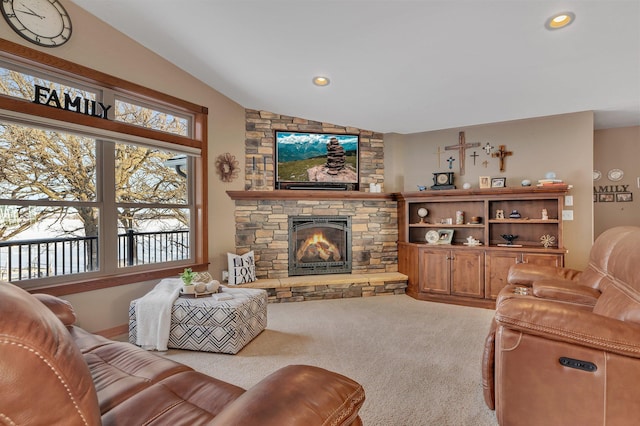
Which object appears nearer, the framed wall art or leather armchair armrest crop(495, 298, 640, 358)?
leather armchair armrest crop(495, 298, 640, 358)

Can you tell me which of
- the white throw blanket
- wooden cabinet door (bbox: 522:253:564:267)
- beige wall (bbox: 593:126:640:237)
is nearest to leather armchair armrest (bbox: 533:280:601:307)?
wooden cabinet door (bbox: 522:253:564:267)

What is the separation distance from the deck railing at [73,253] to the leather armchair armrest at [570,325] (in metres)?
3.48

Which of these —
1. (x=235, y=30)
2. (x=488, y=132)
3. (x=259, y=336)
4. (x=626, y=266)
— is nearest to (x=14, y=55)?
(x=235, y=30)

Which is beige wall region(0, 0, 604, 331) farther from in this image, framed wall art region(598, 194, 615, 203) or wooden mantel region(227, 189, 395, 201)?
framed wall art region(598, 194, 615, 203)

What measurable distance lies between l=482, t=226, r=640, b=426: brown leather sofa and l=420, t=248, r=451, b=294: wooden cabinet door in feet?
8.17

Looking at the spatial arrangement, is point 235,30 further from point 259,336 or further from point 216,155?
point 259,336

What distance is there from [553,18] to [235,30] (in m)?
2.52

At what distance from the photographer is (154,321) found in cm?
262

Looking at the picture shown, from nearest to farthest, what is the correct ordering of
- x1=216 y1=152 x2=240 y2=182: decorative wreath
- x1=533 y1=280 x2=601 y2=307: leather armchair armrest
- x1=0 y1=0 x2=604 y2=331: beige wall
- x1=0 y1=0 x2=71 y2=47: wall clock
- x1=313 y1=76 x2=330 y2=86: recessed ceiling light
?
x1=533 y1=280 x2=601 y2=307: leather armchair armrest, x1=0 y1=0 x2=71 y2=47: wall clock, x1=0 y1=0 x2=604 y2=331: beige wall, x1=313 y1=76 x2=330 y2=86: recessed ceiling light, x1=216 y1=152 x2=240 y2=182: decorative wreath

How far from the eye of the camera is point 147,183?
3430 mm

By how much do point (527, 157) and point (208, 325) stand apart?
457 centimetres

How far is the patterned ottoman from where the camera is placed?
2.55 metres

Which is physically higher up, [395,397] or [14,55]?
[14,55]

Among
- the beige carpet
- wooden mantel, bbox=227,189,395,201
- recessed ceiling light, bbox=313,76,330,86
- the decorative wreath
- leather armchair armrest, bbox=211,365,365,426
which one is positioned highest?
recessed ceiling light, bbox=313,76,330,86
